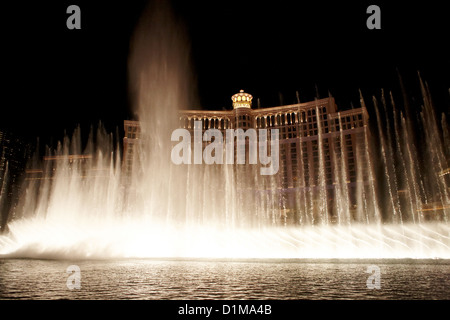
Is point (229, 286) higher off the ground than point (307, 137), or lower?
lower

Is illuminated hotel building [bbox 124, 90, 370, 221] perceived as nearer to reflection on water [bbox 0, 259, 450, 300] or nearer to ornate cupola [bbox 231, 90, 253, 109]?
ornate cupola [bbox 231, 90, 253, 109]

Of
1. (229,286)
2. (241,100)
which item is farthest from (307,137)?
(229,286)

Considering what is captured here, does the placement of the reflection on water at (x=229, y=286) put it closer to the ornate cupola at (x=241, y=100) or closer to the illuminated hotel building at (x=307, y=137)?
the illuminated hotel building at (x=307, y=137)

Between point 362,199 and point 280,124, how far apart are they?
25268 millimetres

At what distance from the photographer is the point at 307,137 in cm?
6931

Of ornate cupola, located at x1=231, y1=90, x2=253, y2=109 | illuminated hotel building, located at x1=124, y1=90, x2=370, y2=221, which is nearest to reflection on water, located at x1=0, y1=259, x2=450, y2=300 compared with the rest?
illuminated hotel building, located at x1=124, y1=90, x2=370, y2=221

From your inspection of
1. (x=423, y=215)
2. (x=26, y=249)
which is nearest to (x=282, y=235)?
(x=26, y=249)

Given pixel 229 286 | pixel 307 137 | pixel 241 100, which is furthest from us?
pixel 241 100

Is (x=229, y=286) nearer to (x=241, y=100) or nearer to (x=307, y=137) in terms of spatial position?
(x=307, y=137)

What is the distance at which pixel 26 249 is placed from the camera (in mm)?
25719

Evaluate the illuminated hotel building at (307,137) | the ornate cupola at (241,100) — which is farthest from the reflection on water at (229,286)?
the ornate cupola at (241,100)

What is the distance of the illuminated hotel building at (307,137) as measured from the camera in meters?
64.8
